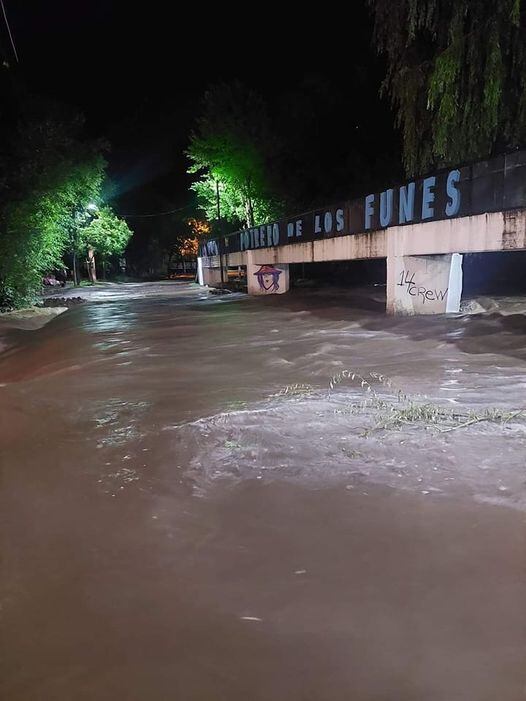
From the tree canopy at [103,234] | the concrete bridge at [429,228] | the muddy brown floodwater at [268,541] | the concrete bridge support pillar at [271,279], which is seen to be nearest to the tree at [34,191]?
the concrete bridge support pillar at [271,279]

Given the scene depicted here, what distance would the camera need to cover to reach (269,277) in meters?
26.5

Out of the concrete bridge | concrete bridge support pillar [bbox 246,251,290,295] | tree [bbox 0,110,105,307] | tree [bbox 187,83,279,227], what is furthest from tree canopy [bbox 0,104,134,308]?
tree [bbox 187,83,279,227]

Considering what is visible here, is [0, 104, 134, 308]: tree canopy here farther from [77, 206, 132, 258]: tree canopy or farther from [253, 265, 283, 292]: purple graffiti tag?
[77, 206, 132, 258]: tree canopy

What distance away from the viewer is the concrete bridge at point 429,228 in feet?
36.5

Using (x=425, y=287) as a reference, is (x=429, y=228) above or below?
above

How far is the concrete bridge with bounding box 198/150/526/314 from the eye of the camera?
36.5ft

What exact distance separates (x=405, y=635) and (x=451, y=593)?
1.61 ft

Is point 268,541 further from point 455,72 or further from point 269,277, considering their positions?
point 269,277

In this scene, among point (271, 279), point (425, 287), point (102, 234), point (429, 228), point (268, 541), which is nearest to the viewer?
point (268, 541)

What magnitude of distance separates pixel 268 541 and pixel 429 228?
10.9m

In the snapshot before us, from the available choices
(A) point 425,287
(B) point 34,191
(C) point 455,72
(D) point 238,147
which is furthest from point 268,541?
(D) point 238,147

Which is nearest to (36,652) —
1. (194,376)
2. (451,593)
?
(451,593)

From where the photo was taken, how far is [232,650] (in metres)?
2.92

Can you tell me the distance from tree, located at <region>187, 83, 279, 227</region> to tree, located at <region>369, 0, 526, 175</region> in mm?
22287
